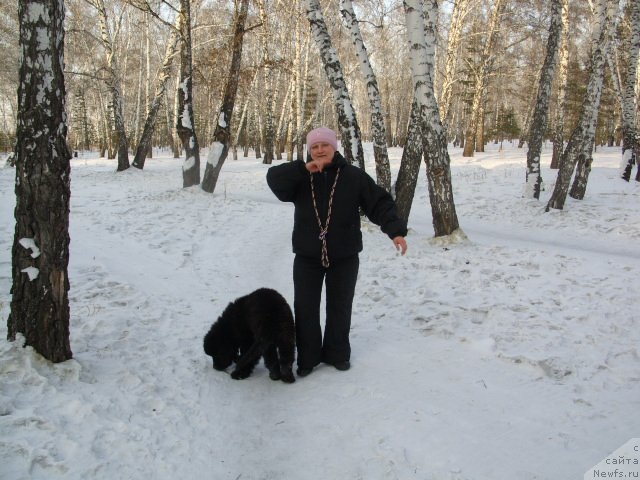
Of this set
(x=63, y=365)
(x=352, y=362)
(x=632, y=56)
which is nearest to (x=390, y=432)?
(x=352, y=362)

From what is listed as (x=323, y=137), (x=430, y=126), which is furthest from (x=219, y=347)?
(x=430, y=126)

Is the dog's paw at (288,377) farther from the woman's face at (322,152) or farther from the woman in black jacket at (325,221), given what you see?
the woman's face at (322,152)

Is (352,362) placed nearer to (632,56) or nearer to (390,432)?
A: (390,432)

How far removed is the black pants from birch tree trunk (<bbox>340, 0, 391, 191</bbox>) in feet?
18.7

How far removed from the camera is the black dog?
11.7 ft

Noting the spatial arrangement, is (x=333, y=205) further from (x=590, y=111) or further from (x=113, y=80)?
(x=113, y=80)

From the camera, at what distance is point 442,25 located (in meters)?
23.3

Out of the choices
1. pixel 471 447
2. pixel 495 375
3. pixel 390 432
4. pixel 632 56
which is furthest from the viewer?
pixel 632 56

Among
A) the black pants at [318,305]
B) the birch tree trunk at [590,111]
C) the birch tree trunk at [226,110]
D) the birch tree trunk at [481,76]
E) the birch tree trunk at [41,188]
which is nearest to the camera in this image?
the birch tree trunk at [41,188]

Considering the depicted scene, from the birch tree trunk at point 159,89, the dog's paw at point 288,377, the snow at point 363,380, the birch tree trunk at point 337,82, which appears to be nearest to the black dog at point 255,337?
the dog's paw at point 288,377

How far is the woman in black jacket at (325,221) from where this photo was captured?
350cm

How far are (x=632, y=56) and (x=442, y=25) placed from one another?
12.6 meters

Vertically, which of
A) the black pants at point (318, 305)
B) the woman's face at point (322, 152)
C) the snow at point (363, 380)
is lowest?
the snow at point (363, 380)

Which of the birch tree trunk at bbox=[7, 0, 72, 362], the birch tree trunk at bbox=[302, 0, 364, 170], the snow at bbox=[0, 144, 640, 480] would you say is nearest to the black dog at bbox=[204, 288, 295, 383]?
the snow at bbox=[0, 144, 640, 480]
